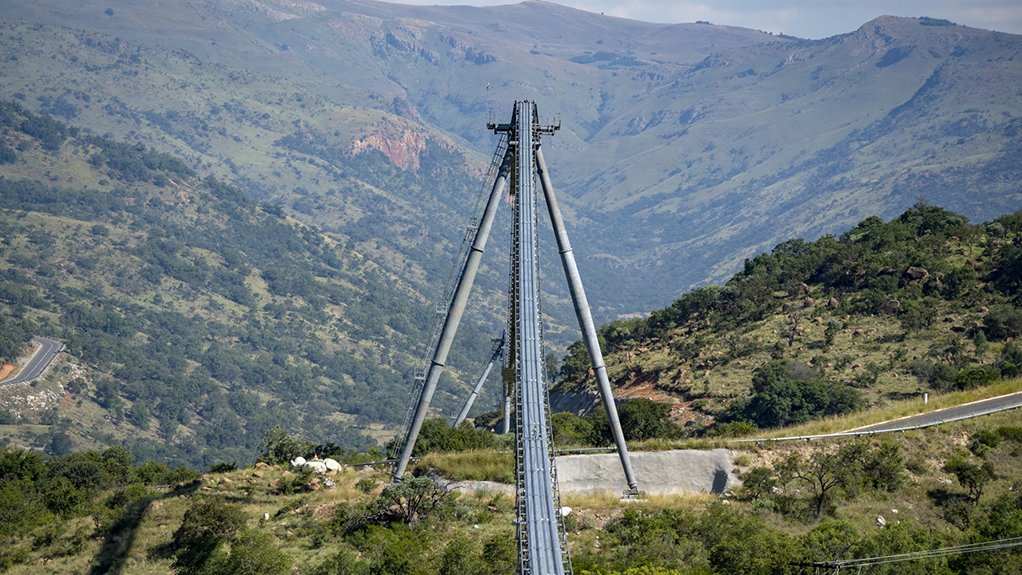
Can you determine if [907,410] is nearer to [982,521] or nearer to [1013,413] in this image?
[1013,413]

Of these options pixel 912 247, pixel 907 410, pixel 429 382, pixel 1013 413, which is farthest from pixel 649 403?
pixel 912 247

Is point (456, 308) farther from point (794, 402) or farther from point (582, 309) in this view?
point (794, 402)

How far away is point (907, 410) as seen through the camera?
53.2m

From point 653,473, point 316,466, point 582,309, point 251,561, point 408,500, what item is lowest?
point 251,561

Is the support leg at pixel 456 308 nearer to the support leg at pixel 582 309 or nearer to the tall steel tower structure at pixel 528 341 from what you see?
the tall steel tower structure at pixel 528 341

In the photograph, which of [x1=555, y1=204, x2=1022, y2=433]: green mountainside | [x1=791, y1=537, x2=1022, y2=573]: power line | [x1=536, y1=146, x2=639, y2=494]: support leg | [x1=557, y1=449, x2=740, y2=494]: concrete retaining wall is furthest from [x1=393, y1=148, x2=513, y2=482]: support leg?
[x1=555, y1=204, x2=1022, y2=433]: green mountainside

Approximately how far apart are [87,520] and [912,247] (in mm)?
75358

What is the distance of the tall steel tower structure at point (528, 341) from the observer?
102 feet

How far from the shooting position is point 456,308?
4022cm

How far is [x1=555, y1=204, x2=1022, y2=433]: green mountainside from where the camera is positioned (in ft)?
246

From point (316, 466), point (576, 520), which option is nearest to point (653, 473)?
point (576, 520)

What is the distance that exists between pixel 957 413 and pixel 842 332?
37.4 meters

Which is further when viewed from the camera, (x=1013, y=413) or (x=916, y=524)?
(x=1013, y=413)

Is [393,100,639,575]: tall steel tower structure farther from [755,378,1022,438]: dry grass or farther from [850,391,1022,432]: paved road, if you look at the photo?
[850,391,1022,432]: paved road
